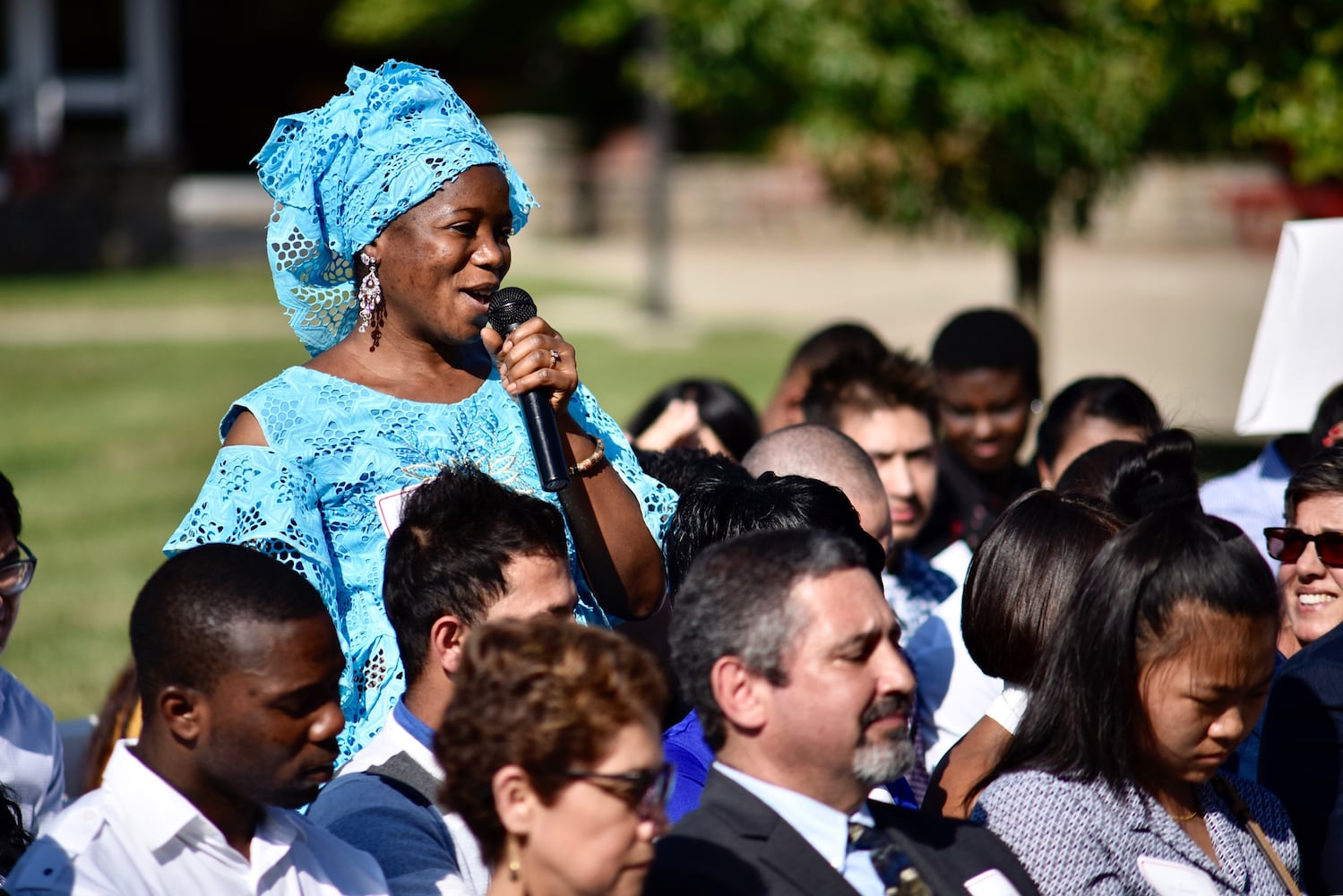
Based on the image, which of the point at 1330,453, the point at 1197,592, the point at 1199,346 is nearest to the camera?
the point at 1197,592

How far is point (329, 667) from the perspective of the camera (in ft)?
9.52

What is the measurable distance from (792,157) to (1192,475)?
2794cm

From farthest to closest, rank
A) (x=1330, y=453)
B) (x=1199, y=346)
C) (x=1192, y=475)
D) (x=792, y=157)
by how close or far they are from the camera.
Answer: (x=792, y=157), (x=1199, y=346), (x=1192, y=475), (x=1330, y=453)

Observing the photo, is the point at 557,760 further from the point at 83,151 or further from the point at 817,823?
the point at 83,151

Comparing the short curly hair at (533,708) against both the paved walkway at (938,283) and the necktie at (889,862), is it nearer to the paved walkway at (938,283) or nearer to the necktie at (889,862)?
the necktie at (889,862)

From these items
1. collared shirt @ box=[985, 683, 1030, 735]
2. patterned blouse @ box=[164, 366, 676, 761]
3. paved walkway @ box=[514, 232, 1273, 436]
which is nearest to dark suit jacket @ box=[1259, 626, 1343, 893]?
collared shirt @ box=[985, 683, 1030, 735]

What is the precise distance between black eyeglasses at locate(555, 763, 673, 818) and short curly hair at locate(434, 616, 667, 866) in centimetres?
2

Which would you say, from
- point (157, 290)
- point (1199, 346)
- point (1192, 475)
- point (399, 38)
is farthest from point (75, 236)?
point (1192, 475)

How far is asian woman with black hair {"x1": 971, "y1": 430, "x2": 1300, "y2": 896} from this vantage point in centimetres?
308

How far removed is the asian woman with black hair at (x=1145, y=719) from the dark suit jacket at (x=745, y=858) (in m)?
0.29

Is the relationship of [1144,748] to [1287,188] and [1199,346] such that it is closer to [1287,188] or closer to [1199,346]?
[1199,346]

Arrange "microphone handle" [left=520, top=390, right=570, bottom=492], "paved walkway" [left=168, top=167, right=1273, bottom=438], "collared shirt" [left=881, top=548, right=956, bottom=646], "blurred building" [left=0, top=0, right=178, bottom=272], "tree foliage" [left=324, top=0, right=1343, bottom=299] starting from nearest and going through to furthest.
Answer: "microphone handle" [left=520, top=390, right=570, bottom=492], "collared shirt" [left=881, top=548, right=956, bottom=646], "tree foliage" [left=324, top=0, right=1343, bottom=299], "paved walkway" [left=168, top=167, right=1273, bottom=438], "blurred building" [left=0, top=0, right=178, bottom=272]

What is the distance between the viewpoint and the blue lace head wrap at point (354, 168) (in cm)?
353

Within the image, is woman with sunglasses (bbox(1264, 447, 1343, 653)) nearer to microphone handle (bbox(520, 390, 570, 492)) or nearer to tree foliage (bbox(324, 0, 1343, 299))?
microphone handle (bbox(520, 390, 570, 492))
